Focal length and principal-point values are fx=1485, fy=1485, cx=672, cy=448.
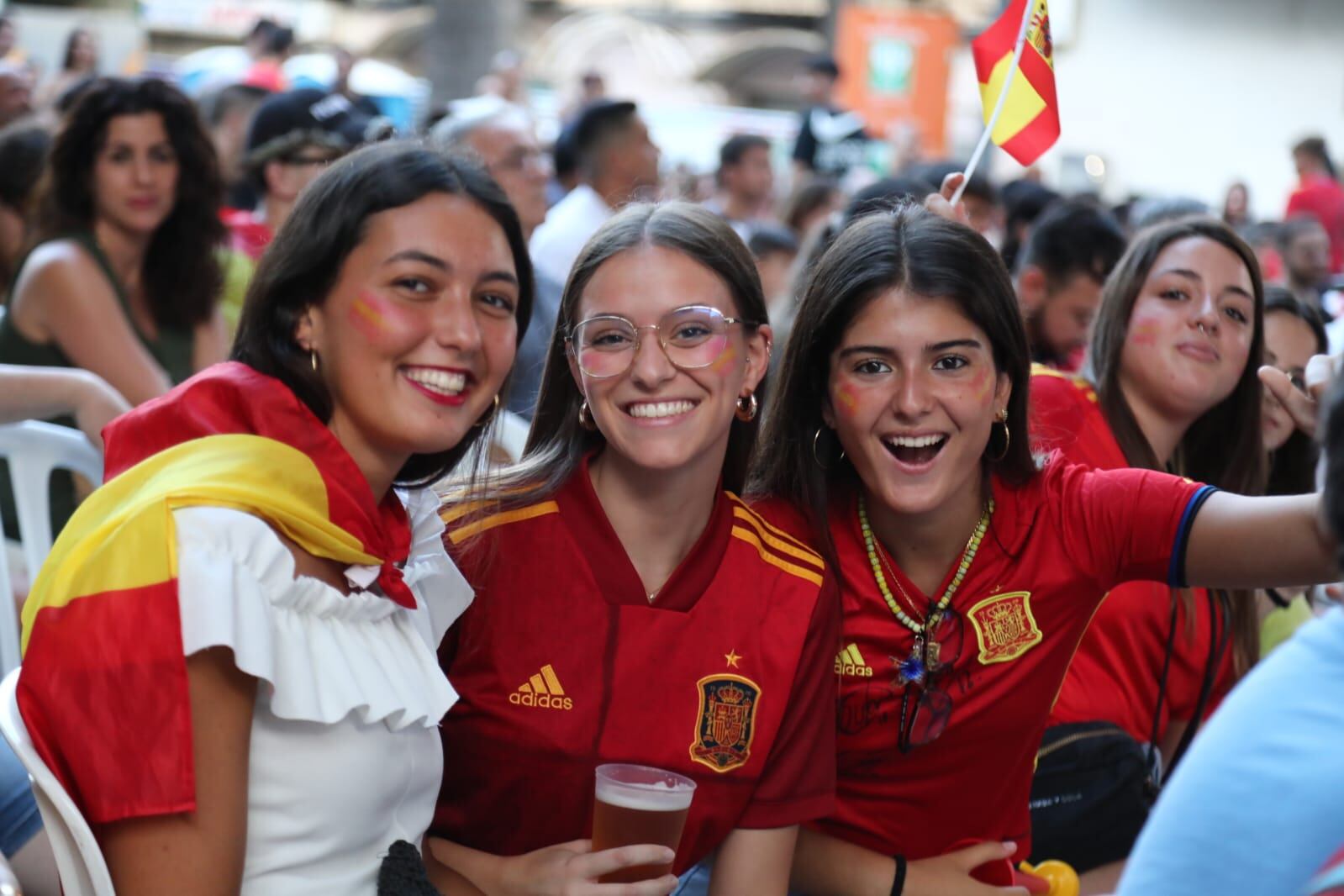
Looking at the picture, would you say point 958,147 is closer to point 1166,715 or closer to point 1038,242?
point 1038,242

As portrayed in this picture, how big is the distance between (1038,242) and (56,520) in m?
3.30

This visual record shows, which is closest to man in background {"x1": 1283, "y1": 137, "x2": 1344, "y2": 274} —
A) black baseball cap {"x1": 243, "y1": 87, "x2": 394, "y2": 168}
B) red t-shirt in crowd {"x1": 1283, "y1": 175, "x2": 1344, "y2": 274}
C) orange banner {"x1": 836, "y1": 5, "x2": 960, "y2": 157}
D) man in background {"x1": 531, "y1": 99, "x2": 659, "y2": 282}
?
red t-shirt in crowd {"x1": 1283, "y1": 175, "x2": 1344, "y2": 274}

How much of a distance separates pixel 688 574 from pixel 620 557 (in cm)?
12


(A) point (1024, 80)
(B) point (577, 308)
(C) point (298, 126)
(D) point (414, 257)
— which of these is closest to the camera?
(D) point (414, 257)

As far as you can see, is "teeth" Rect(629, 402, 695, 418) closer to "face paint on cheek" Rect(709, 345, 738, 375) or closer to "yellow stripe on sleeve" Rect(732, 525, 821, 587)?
"face paint on cheek" Rect(709, 345, 738, 375)

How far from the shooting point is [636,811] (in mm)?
2170

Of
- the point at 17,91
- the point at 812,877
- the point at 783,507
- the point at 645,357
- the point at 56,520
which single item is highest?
the point at 17,91

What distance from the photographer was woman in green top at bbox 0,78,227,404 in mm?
4234

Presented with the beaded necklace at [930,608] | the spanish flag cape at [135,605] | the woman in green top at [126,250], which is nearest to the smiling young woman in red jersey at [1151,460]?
the beaded necklace at [930,608]

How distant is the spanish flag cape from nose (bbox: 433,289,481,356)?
11.9 inches

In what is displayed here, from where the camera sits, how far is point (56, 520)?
3.71 m

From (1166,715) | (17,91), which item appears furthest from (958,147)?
(1166,715)

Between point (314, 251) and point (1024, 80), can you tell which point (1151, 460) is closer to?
point (1024, 80)

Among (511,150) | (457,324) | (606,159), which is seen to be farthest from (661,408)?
(606,159)
